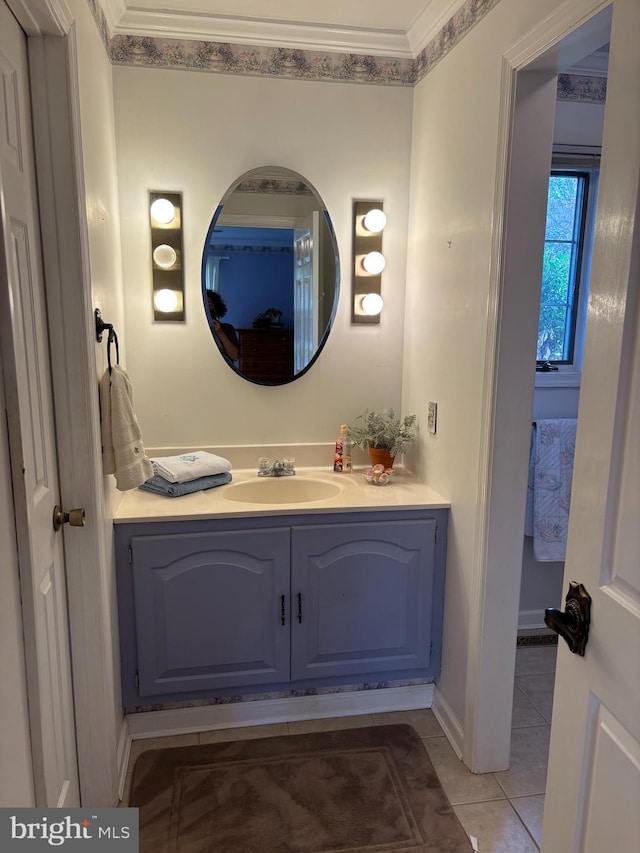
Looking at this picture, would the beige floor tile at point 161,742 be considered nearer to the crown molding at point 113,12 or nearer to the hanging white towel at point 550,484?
the hanging white towel at point 550,484

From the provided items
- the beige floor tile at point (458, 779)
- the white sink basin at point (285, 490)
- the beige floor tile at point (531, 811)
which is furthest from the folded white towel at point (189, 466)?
the beige floor tile at point (531, 811)

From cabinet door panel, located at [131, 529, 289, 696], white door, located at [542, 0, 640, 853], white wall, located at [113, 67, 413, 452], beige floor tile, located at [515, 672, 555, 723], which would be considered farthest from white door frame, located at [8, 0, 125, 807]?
beige floor tile, located at [515, 672, 555, 723]

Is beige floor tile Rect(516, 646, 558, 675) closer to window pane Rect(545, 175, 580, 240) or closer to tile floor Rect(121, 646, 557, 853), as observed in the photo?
tile floor Rect(121, 646, 557, 853)

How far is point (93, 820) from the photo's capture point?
1470 mm

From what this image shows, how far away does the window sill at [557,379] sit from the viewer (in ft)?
8.84

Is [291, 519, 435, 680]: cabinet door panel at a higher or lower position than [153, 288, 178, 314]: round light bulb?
lower

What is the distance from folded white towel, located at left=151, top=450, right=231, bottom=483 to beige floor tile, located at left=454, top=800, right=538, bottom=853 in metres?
1.39

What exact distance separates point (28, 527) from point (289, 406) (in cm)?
155

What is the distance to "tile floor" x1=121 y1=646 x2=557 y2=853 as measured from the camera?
1810 mm

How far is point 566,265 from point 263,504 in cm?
175

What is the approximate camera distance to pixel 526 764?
208cm

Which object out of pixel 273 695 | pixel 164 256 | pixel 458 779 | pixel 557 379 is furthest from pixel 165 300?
pixel 458 779

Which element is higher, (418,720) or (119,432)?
(119,432)

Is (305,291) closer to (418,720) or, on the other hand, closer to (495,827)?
(418,720)
